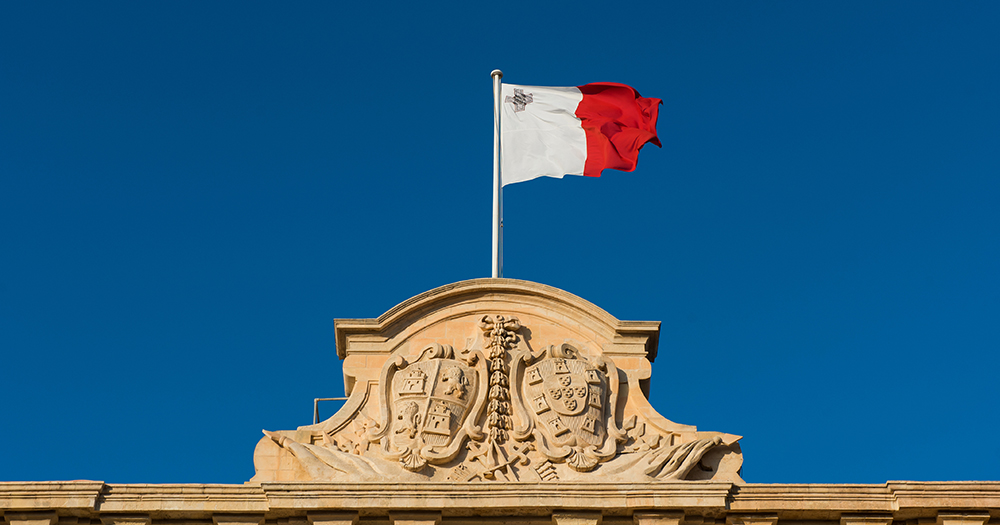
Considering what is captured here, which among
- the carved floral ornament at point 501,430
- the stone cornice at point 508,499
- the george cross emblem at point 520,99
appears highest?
the george cross emblem at point 520,99

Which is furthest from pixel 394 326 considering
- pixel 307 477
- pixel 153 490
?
pixel 153 490

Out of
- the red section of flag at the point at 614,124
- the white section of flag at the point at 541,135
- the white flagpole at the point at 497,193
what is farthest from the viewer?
the white section of flag at the point at 541,135

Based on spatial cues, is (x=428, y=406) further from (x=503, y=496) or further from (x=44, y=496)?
(x=44, y=496)

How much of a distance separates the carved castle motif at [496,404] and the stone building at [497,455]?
0.02 m

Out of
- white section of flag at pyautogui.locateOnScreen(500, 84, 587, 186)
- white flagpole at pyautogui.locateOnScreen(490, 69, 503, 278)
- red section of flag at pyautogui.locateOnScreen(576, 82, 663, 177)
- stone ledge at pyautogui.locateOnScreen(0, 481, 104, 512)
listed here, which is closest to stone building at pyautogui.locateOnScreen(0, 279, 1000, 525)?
stone ledge at pyautogui.locateOnScreen(0, 481, 104, 512)

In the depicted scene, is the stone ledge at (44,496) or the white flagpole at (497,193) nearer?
the stone ledge at (44,496)

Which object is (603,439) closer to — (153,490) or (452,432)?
(452,432)

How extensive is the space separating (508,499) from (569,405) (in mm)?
1622

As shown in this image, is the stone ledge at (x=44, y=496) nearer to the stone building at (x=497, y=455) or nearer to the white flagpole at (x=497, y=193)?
the stone building at (x=497, y=455)

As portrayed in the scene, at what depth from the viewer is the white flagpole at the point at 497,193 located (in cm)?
1986

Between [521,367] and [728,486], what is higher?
[521,367]

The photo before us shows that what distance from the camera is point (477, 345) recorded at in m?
18.7

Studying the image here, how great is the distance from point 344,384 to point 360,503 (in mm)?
2216

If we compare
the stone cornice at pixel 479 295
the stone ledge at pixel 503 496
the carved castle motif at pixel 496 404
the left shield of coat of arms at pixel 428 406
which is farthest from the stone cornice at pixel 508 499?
the stone cornice at pixel 479 295
